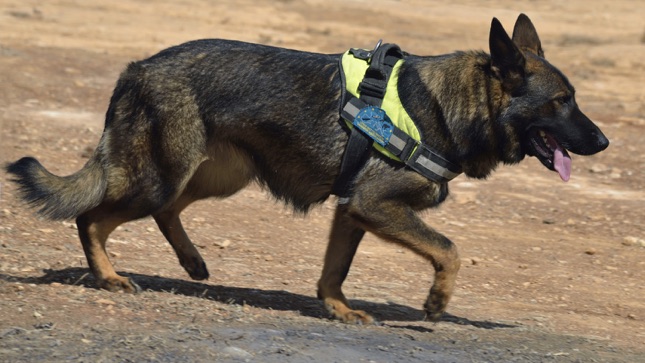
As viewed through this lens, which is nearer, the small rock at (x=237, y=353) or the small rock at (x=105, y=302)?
the small rock at (x=237, y=353)

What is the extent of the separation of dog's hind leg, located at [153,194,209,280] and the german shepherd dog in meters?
0.49

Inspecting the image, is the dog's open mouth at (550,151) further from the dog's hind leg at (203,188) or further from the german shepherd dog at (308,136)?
the dog's hind leg at (203,188)

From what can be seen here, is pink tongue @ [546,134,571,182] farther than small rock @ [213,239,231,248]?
No

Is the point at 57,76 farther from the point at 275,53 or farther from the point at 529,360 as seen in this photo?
the point at 529,360

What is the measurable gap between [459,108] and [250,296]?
1.76 m

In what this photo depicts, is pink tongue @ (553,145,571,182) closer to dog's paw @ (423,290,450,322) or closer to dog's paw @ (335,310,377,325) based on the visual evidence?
dog's paw @ (423,290,450,322)

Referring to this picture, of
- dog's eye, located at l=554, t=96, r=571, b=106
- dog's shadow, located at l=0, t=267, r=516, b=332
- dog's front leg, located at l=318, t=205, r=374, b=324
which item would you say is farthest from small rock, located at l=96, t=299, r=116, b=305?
dog's eye, located at l=554, t=96, r=571, b=106

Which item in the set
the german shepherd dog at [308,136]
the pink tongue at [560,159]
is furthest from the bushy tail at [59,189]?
the pink tongue at [560,159]

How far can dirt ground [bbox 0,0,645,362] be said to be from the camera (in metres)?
5.60

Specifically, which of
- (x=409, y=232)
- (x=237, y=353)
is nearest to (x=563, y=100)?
(x=409, y=232)

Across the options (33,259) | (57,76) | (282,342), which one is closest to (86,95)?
(57,76)

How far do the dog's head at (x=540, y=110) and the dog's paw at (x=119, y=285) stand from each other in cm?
233

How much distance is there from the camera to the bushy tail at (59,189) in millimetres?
6688

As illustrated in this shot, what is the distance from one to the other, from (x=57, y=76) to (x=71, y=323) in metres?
10.1
